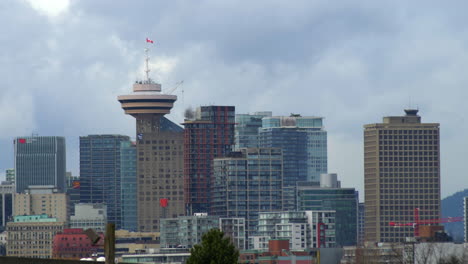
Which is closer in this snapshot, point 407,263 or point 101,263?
point 101,263

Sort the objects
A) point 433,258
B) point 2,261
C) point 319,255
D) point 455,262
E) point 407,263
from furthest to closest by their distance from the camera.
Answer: point 433,258 → point 407,263 → point 455,262 → point 2,261 → point 319,255

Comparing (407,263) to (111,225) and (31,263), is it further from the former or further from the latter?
(111,225)

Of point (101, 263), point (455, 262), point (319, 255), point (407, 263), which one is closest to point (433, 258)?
point (407, 263)

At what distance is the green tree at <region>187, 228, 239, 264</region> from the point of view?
75312 mm

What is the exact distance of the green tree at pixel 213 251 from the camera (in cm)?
7531

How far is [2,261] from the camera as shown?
7144cm

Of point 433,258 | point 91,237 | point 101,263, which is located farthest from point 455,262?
point 91,237

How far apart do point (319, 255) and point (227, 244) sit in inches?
494

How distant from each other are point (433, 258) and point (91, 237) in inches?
5502

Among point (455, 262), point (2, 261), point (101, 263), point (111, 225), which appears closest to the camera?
point (111, 225)

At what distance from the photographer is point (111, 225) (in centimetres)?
5744

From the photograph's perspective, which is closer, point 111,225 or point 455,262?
point 111,225

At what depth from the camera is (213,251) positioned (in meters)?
75.5

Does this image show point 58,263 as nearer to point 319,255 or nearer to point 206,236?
point 206,236
